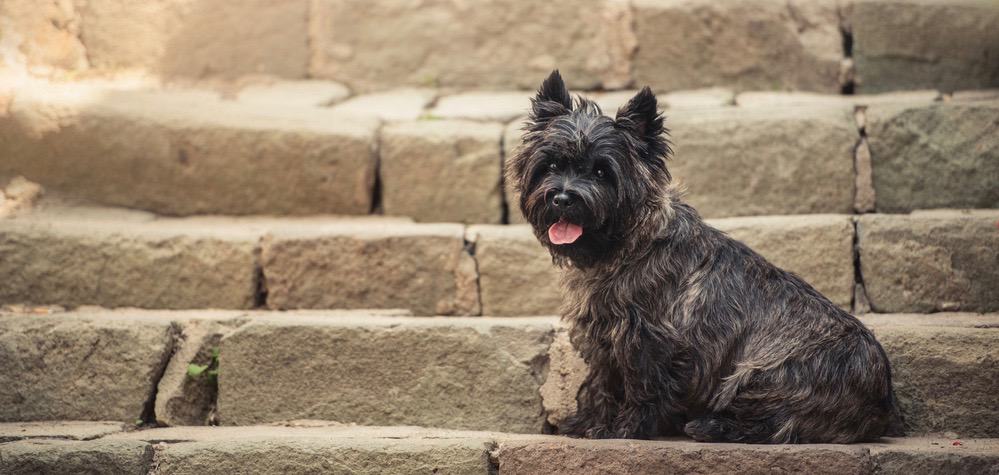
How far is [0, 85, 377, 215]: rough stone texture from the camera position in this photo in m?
5.98

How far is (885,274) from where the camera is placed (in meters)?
5.11

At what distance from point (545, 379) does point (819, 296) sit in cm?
123

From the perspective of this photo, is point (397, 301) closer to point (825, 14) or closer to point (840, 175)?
point (840, 175)

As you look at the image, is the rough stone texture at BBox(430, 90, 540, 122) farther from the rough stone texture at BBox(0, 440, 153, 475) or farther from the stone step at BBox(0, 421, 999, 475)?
the rough stone texture at BBox(0, 440, 153, 475)

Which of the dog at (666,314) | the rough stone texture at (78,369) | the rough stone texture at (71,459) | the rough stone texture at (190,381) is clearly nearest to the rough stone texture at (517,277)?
the dog at (666,314)

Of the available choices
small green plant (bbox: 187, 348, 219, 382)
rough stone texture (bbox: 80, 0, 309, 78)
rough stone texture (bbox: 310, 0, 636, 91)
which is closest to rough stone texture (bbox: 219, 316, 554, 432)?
small green plant (bbox: 187, 348, 219, 382)

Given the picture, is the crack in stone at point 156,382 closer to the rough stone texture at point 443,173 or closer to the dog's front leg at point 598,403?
the rough stone texture at point 443,173

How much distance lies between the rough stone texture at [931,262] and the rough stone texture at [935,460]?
1190mm

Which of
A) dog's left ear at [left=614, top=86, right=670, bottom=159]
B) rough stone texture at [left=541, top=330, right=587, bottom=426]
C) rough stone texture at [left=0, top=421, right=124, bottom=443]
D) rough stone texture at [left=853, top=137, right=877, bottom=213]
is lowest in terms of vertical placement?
rough stone texture at [left=0, top=421, right=124, bottom=443]

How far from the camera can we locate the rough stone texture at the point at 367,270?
212 inches

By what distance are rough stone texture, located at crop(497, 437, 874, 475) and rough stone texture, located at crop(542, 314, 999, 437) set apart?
0.69 meters

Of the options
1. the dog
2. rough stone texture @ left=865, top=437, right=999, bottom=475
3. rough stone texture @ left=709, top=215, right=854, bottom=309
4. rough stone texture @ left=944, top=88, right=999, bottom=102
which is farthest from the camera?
rough stone texture @ left=944, top=88, right=999, bottom=102

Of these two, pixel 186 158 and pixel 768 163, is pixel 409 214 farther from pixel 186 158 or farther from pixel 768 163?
pixel 768 163

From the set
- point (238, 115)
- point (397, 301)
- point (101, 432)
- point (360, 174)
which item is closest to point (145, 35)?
point (238, 115)
